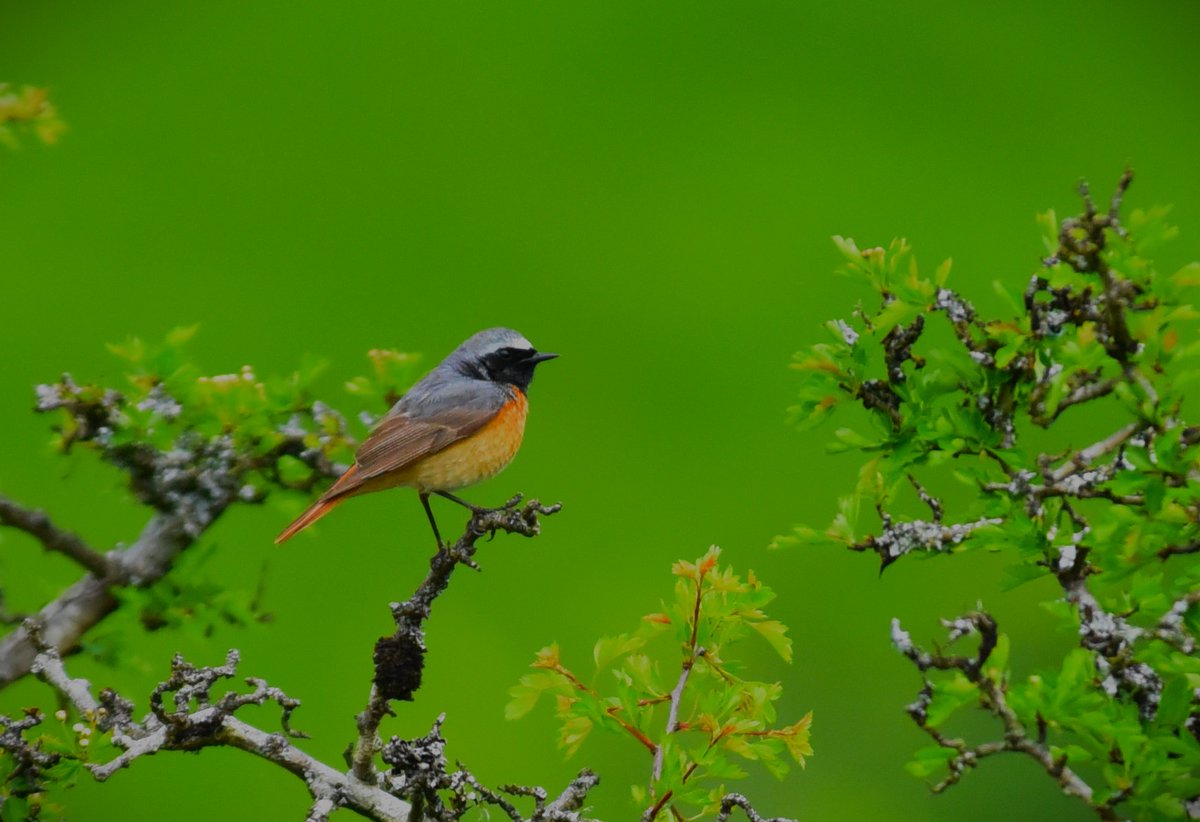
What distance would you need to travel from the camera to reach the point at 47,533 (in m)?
3.40

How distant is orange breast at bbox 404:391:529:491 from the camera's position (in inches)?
183

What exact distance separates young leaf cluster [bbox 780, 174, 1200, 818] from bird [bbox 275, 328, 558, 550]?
185cm

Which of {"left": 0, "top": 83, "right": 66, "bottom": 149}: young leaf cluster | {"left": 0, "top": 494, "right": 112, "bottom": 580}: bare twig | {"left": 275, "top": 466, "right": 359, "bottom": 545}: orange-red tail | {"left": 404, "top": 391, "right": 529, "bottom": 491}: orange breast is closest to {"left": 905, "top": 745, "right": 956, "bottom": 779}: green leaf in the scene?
{"left": 0, "top": 83, "right": 66, "bottom": 149}: young leaf cluster

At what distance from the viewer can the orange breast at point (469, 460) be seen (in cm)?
465

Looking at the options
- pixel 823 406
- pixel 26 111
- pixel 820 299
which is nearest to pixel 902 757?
pixel 820 299

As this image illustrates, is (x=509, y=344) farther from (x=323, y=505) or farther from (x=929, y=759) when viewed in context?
(x=929, y=759)

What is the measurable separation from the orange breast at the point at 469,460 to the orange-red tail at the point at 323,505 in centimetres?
42

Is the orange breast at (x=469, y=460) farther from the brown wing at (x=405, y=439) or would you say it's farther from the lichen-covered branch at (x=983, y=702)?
the lichen-covered branch at (x=983, y=702)

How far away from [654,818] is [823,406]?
815 mm

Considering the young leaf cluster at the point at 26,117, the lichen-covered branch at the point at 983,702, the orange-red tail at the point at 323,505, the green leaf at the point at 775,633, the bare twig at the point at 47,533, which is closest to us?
the lichen-covered branch at the point at 983,702

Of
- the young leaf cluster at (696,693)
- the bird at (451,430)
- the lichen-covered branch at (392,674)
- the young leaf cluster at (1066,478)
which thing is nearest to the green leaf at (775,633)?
the young leaf cluster at (696,693)

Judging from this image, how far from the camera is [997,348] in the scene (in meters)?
2.48

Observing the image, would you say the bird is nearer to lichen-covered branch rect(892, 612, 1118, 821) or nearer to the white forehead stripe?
the white forehead stripe

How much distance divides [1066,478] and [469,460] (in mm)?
2676
